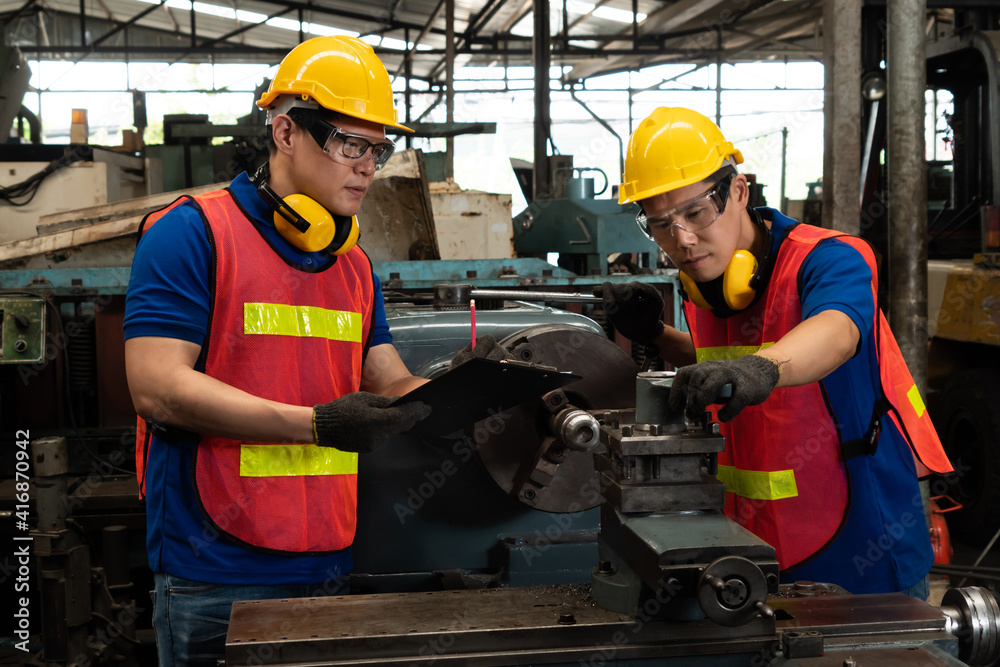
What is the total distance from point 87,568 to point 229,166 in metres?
2.35

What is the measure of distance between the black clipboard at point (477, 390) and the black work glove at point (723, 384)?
252mm

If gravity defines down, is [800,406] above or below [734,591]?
above

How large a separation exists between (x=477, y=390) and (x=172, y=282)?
1.52 ft

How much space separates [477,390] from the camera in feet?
4.23

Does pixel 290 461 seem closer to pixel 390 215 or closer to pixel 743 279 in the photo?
pixel 743 279

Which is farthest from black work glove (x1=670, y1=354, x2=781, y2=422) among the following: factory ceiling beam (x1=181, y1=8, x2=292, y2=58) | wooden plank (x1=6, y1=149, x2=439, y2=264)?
factory ceiling beam (x1=181, y1=8, x2=292, y2=58)

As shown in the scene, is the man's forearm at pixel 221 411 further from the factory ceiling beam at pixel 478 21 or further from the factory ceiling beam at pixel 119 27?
the factory ceiling beam at pixel 119 27

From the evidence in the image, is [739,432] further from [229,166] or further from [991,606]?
[229,166]

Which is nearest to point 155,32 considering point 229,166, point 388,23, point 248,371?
point 388,23

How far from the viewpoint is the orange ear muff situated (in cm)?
150

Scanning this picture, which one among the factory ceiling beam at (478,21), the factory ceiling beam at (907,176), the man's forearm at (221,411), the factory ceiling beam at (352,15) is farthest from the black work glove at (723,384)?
the factory ceiling beam at (352,15)

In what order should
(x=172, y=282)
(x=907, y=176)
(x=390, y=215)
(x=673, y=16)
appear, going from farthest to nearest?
(x=673, y=16) < (x=390, y=215) < (x=907, y=176) < (x=172, y=282)

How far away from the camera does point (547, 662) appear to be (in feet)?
3.20

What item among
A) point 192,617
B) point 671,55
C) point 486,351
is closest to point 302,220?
point 486,351
